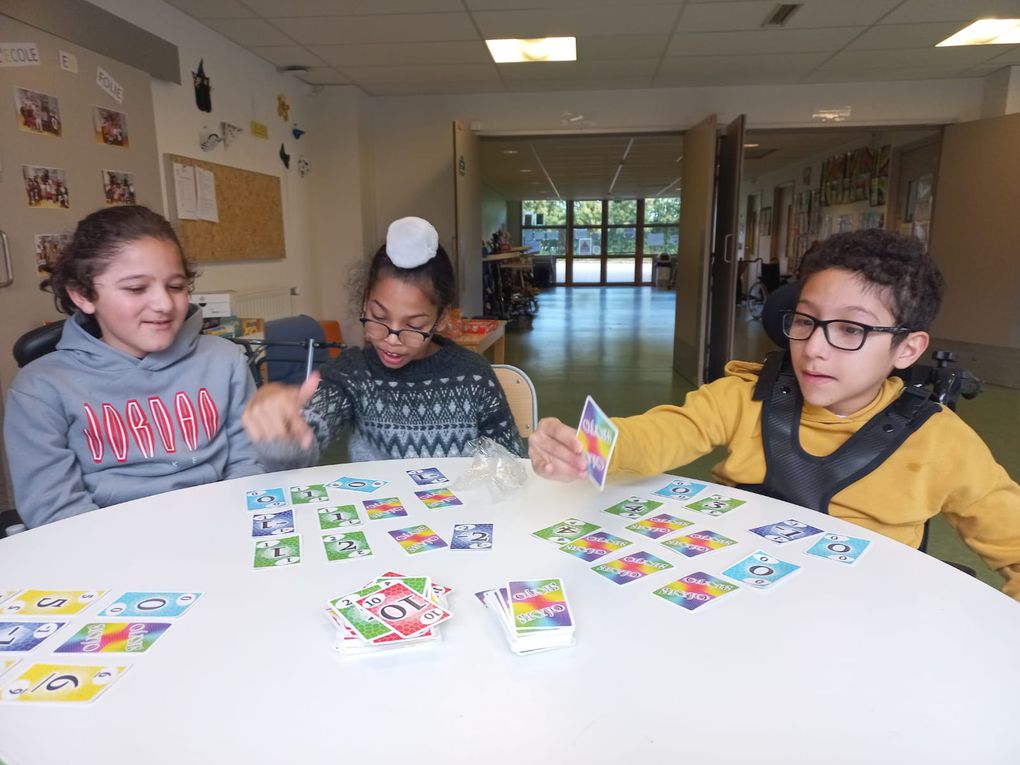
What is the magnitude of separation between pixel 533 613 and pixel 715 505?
1.73 ft

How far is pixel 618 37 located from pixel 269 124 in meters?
2.53

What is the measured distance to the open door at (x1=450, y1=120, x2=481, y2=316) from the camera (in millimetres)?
4926

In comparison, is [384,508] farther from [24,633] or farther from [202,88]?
[202,88]

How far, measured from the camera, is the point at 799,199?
10766 millimetres

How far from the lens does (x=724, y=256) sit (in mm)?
5305

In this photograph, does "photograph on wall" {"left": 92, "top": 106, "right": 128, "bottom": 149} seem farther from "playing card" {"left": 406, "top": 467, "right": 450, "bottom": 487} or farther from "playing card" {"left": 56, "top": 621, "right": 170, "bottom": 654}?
"playing card" {"left": 56, "top": 621, "right": 170, "bottom": 654}

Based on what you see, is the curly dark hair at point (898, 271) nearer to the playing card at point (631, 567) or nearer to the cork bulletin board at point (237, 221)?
A: the playing card at point (631, 567)

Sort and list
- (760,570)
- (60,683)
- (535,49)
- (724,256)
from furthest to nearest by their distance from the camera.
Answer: (724,256) → (535,49) → (760,570) → (60,683)

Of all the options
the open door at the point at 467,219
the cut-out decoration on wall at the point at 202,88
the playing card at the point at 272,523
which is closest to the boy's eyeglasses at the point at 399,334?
the playing card at the point at 272,523

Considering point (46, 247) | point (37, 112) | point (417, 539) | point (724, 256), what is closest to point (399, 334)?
point (417, 539)

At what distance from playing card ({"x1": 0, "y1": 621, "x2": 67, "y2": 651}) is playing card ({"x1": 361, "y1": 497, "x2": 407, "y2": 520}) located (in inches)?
18.3

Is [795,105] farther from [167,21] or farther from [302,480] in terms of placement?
[302,480]

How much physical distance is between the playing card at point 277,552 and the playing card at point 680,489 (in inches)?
26.1

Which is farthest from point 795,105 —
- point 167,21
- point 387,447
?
point 387,447
